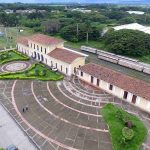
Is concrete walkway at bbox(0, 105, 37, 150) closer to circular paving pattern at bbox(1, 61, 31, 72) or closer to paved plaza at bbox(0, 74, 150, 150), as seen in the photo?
paved plaza at bbox(0, 74, 150, 150)

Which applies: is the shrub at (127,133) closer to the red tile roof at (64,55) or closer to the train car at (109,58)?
the red tile roof at (64,55)

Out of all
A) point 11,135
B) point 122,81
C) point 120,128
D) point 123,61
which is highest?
point 122,81

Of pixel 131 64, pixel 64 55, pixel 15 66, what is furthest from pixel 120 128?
pixel 15 66

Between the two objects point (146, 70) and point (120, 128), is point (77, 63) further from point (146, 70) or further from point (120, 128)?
point (120, 128)

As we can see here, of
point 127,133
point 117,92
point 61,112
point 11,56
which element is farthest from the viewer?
point 11,56

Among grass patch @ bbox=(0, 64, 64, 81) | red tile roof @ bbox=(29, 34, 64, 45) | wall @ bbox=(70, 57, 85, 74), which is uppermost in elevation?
red tile roof @ bbox=(29, 34, 64, 45)

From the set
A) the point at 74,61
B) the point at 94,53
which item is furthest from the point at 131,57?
the point at 74,61

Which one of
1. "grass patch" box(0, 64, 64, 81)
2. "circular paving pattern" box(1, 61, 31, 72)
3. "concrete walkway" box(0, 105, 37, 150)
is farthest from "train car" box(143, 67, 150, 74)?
"concrete walkway" box(0, 105, 37, 150)
